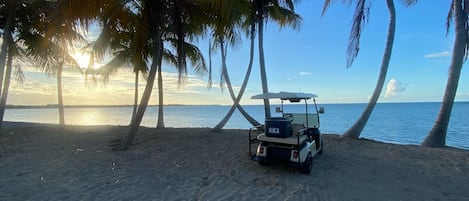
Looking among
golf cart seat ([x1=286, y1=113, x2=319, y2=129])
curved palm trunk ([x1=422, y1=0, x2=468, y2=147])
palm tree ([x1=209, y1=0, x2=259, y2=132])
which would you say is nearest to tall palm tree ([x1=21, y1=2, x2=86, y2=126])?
palm tree ([x1=209, y1=0, x2=259, y2=132])

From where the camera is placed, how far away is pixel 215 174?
553 cm

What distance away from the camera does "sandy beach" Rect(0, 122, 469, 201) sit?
4453mm

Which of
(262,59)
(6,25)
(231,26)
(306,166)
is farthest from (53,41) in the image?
(306,166)

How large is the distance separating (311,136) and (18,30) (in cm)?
1141

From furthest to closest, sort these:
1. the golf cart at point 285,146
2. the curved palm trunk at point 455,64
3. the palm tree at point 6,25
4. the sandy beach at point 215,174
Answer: the palm tree at point 6,25, the curved palm trunk at point 455,64, the golf cart at point 285,146, the sandy beach at point 215,174

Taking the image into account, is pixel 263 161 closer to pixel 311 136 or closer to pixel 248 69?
pixel 311 136

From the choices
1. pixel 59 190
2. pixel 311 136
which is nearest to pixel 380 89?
pixel 311 136

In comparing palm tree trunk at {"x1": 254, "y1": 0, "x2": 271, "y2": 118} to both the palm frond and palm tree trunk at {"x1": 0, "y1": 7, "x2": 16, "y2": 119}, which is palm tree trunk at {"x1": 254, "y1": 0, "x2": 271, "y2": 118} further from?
palm tree trunk at {"x1": 0, "y1": 7, "x2": 16, "y2": 119}

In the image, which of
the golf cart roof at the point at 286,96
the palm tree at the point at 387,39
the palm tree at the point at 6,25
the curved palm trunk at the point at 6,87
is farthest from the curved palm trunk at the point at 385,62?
the curved palm trunk at the point at 6,87

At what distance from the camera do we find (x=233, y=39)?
408 inches

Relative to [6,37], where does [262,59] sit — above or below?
below

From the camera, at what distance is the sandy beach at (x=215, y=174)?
4.45 m

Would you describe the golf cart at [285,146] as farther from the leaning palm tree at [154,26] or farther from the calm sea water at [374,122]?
the calm sea water at [374,122]

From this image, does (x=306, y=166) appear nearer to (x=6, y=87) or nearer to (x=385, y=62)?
(x=385, y=62)
